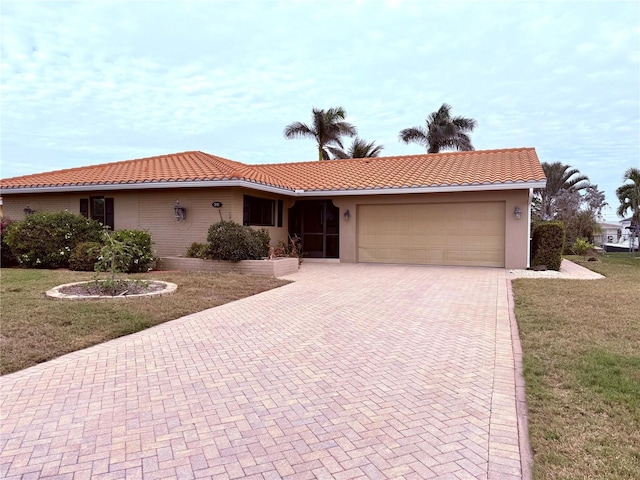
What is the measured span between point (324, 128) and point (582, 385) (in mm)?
28684

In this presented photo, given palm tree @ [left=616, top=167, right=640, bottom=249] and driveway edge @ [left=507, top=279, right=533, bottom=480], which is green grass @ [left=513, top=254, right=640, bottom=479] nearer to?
driveway edge @ [left=507, top=279, right=533, bottom=480]

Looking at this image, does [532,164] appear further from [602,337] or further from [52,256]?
[52,256]

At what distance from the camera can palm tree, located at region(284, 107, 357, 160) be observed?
1218 inches

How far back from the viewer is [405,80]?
Result: 61.0ft

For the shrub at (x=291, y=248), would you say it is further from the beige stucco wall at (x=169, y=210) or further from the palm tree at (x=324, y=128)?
the palm tree at (x=324, y=128)

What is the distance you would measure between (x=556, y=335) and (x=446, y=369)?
2298 mm

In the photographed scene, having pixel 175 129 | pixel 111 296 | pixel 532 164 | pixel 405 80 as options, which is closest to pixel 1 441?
pixel 111 296

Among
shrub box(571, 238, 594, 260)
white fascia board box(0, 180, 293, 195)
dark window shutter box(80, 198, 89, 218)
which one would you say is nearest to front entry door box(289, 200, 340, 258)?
white fascia board box(0, 180, 293, 195)

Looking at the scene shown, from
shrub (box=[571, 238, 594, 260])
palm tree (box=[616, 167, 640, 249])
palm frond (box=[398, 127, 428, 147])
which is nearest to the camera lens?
shrub (box=[571, 238, 594, 260])

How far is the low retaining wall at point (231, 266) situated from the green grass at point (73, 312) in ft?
4.93

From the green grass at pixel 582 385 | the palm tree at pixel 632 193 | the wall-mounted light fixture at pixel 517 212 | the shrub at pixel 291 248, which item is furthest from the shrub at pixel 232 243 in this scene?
the palm tree at pixel 632 193

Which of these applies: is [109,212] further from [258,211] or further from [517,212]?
[517,212]

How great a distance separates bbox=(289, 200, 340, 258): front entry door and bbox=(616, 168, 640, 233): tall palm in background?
26976 mm

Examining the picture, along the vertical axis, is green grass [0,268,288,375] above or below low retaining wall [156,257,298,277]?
Answer: below
